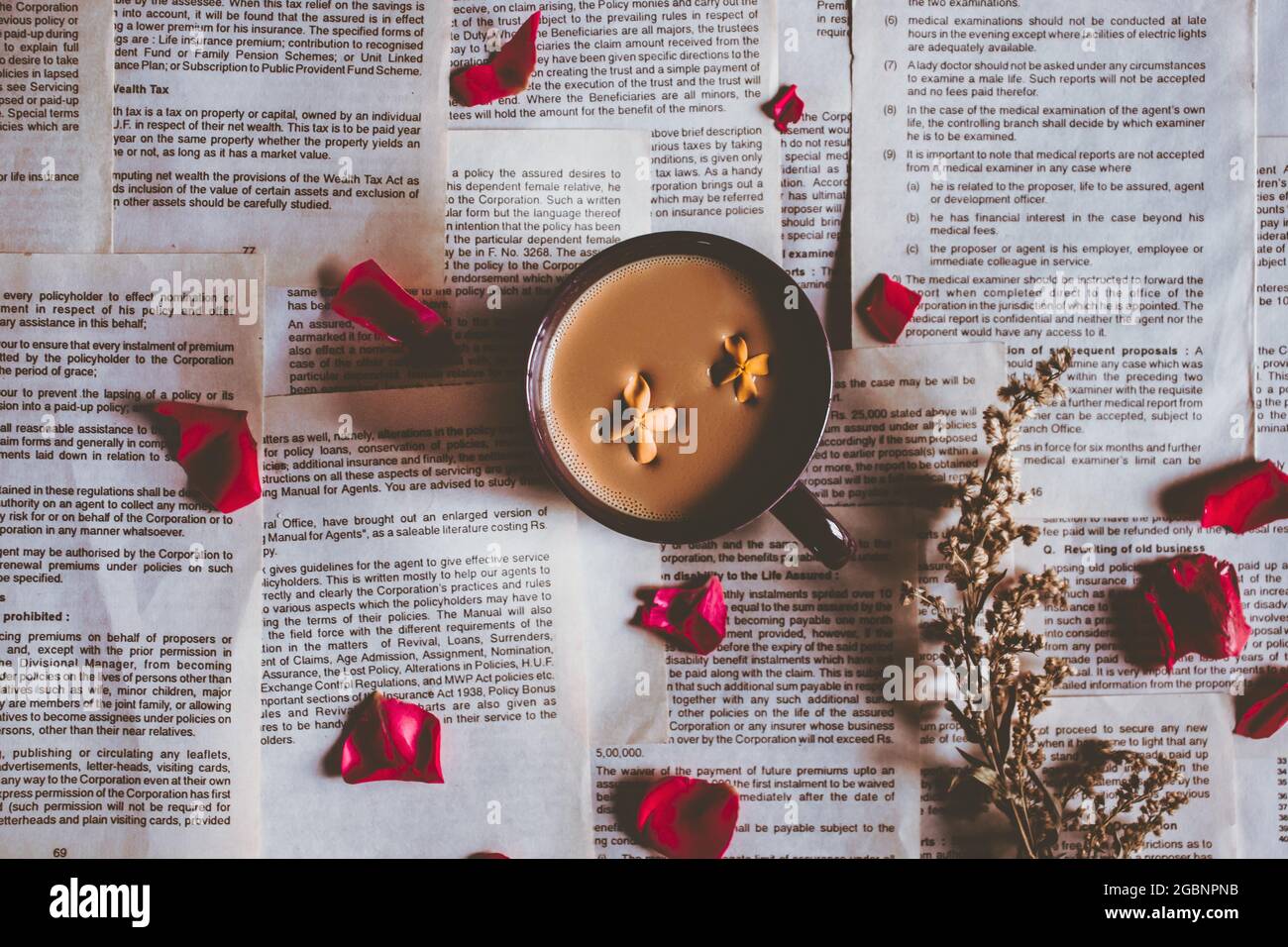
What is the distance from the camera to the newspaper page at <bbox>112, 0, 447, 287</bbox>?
0.78 m

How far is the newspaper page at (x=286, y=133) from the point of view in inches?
30.7

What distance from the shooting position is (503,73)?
2.54 ft

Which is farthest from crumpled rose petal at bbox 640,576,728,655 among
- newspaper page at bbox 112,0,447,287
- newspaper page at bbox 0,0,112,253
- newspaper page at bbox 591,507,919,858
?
newspaper page at bbox 0,0,112,253

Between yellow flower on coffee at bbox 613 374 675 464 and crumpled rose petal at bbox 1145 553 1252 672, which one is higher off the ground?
yellow flower on coffee at bbox 613 374 675 464

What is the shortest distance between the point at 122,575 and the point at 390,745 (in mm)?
277

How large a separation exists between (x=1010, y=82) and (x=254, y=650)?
81cm

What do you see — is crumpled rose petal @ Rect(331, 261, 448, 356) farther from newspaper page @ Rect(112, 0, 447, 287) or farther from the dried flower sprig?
the dried flower sprig

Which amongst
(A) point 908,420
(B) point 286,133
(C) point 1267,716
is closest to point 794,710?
(A) point 908,420

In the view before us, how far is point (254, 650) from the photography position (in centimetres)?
78

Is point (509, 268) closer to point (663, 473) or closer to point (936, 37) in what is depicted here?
point (663, 473)

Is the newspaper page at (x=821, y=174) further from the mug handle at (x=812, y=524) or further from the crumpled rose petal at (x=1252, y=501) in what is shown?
the crumpled rose petal at (x=1252, y=501)

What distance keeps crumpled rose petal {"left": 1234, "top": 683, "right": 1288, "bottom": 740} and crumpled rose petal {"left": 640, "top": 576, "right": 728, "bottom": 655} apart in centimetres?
45

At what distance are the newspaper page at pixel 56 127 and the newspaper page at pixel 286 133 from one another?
0.02 m
